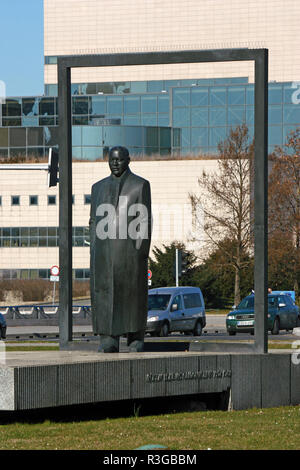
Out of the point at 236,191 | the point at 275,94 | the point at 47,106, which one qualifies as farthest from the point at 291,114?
the point at 236,191

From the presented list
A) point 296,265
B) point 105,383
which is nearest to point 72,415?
point 105,383

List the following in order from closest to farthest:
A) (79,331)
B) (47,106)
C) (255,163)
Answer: (255,163) < (79,331) < (47,106)

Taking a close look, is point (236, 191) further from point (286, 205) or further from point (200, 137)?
point (200, 137)

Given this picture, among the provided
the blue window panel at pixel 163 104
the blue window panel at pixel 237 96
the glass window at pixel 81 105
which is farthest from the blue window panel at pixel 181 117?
the glass window at pixel 81 105

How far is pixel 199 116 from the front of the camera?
8244 cm

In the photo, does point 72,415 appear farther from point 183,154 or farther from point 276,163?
point 183,154

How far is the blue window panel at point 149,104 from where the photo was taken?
84.9 meters

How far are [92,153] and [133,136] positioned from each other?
127 inches

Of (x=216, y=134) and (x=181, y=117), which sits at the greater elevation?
(x=181, y=117)

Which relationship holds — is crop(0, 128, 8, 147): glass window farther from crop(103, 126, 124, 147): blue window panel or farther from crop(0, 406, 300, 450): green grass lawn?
crop(0, 406, 300, 450): green grass lawn

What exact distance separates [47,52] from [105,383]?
86697 mm

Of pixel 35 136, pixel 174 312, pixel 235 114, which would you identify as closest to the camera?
pixel 174 312

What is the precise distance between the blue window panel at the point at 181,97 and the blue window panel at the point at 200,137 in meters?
2.23

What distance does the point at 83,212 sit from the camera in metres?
77.1
